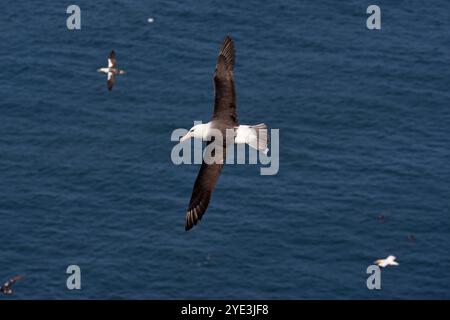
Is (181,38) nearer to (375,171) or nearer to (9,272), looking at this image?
(375,171)

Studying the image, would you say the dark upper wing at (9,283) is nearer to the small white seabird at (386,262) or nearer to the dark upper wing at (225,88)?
the small white seabird at (386,262)

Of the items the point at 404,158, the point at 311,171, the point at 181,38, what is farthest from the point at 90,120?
the point at 404,158

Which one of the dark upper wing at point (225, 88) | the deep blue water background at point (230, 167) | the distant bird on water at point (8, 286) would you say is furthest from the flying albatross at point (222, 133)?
the deep blue water background at point (230, 167)

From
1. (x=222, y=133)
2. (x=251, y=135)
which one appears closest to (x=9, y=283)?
(x=222, y=133)

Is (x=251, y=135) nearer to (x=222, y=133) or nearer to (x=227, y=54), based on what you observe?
(x=222, y=133)

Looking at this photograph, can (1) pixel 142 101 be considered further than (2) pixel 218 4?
No
